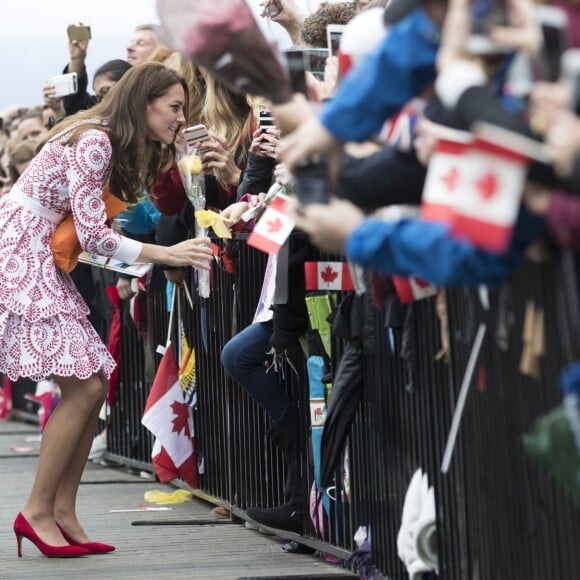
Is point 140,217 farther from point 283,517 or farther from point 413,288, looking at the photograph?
point 413,288

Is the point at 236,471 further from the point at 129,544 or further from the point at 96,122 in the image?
the point at 96,122

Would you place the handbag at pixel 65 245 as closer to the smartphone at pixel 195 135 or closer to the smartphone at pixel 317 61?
the smartphone at pixel 195 135

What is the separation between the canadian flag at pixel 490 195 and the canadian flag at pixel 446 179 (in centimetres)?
2

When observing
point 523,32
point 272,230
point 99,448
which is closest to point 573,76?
point 523,32

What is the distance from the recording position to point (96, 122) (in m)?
6.61

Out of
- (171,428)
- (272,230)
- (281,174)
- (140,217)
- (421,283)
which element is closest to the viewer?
(421,283)

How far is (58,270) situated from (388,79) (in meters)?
3.62

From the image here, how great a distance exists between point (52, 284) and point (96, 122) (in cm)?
75

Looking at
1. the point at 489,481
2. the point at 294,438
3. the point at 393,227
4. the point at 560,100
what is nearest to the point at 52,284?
the point at 294,438

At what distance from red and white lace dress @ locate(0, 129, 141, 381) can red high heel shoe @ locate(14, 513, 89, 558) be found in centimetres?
65

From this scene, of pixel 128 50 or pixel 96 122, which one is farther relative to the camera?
pixel 128 50

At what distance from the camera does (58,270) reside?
261 inches

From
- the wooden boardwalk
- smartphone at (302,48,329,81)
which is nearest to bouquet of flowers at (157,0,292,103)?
smartphone at (302,48,329,81)

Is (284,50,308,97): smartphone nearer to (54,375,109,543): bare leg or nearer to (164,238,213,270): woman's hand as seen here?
(164,238,213,270): woman's hand
